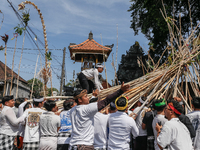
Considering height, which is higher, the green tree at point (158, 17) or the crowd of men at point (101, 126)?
the green tree at point (158, 17)

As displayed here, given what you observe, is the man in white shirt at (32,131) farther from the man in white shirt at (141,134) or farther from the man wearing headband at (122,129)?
the man in white shirt at (141,134)

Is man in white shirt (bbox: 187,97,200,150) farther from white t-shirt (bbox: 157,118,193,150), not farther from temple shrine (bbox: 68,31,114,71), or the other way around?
temple shrine (bbox: 68,31,114,71)

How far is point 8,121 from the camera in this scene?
3.42m

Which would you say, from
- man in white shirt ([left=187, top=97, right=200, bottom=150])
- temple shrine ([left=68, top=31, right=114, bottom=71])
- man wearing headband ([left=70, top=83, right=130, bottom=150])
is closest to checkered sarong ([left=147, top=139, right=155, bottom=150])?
man in white shirt ([left=187, top=97, right=200, bottom=150])

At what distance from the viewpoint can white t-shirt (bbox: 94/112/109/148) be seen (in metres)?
3.02

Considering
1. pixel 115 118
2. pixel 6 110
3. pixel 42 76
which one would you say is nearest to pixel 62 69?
pixel 42 76

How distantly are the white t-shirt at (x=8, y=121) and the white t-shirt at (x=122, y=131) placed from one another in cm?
165

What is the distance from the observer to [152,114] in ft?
10.4

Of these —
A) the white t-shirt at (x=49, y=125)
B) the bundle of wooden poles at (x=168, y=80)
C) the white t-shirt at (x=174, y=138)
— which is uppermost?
the bundle of wooden poles at (x=168, y=80)

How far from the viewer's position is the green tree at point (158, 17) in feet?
29.3

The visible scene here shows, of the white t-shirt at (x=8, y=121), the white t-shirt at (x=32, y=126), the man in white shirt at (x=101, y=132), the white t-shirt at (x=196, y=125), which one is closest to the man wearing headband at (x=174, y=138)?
the white t-shirt at (x=196, y=125)

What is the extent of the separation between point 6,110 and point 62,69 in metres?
11.4

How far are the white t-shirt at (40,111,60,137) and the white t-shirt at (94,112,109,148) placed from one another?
0.58m

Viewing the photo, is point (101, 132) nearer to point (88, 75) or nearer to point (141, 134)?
point (141, 134)
